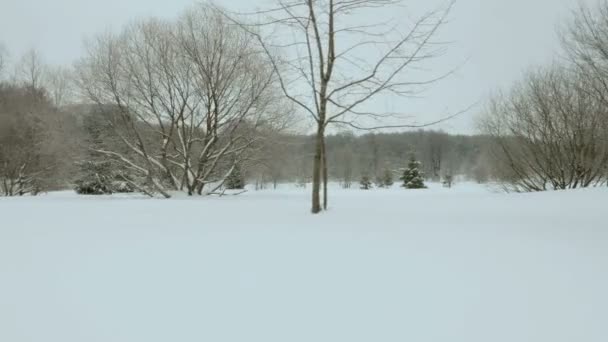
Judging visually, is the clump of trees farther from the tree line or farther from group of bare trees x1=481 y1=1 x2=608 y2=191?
group of bare trees x1=481 y1=1 x2=608 y2=191

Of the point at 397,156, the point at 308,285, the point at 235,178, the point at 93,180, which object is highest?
the point at 397,156

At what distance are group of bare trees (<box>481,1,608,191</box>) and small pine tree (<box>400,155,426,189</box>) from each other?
63.8 feet

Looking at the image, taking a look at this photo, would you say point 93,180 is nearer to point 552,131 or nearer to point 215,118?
point 215,118

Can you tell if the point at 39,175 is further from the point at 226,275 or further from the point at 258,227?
the point at 226,275

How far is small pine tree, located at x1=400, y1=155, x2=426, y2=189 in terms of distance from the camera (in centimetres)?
3981

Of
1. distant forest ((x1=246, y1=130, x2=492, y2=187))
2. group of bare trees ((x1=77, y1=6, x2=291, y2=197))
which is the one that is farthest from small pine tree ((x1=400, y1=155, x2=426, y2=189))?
group of bare trees ((x1=77, y1=6, x2=291, y2=197))

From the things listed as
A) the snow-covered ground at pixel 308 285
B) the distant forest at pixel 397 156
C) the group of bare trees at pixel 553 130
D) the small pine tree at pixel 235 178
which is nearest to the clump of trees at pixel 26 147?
the small pine tree at pixel 235 178

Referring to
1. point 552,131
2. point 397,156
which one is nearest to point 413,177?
point 552,131

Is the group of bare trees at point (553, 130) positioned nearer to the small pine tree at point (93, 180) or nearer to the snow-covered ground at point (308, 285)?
the snow-covered ground at point (308, 285)

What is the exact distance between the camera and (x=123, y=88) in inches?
569

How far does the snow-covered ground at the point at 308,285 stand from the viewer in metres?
1.91

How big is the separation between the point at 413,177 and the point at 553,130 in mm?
23521

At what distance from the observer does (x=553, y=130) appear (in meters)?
17.3

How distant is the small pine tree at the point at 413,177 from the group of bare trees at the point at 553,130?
63.8 feet
